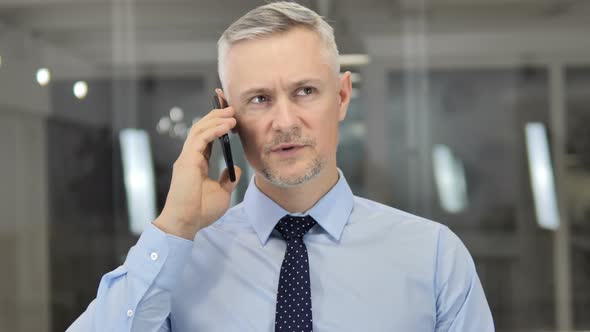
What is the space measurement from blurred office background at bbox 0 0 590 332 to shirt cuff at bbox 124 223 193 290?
251cm

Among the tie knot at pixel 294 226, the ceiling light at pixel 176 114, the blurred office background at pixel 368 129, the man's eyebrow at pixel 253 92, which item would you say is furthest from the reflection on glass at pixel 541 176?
the man's eyebrow at pixel 253 92

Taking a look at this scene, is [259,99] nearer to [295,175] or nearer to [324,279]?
[295,175]

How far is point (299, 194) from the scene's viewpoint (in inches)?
51.1

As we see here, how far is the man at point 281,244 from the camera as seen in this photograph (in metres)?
1.16

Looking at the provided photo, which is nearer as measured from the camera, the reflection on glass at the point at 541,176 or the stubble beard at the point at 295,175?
the stubble beard at the point at 295,175

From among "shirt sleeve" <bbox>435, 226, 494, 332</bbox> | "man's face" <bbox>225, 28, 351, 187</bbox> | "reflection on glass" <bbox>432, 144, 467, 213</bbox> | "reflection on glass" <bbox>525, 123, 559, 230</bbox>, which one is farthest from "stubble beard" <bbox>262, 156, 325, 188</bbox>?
"reflection on glass" <bbox>525, 123, 559, 230</bbox>

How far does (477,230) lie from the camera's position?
3.80 meters

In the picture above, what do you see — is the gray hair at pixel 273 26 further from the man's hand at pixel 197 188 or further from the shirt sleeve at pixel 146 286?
the shirt sleeve at pixel 146 286

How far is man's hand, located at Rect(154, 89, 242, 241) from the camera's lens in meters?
1.15

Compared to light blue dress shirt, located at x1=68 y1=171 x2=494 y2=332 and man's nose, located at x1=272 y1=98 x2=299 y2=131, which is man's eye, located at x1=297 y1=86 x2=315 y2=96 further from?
light blue dress shirt, located at x1=68 y1=171 x2=494 y2=332

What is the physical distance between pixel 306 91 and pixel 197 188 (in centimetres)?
26

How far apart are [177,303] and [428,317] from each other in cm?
46

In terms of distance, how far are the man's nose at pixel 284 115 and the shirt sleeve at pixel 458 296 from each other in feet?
1.27

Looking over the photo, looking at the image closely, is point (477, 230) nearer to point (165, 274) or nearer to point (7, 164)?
point (7, 164)
